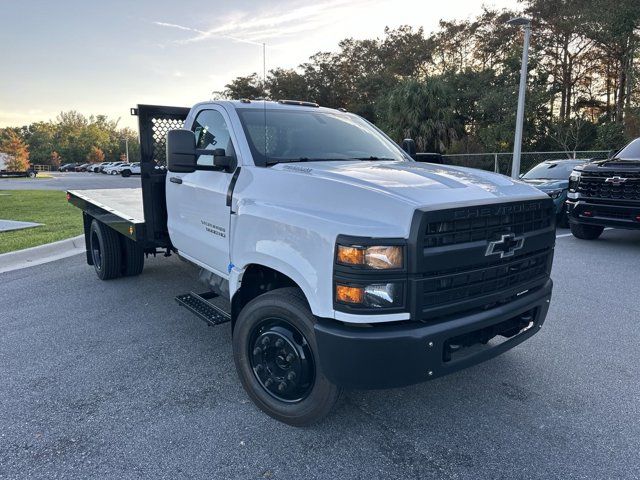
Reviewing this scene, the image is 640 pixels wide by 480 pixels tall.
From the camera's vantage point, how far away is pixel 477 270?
268 centimetres

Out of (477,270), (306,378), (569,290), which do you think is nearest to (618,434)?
(477,270)

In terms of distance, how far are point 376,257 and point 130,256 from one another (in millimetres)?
4715

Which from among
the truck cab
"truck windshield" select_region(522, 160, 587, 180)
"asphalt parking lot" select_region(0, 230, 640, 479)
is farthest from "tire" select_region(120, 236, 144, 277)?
"truck windshield" select_region(522, 160, 587, 180)

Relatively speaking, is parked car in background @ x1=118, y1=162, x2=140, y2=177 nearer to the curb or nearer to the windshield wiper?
the curb

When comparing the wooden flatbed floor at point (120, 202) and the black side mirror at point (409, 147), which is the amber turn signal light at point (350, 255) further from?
the wooden flatbed floor at point (120, 202)

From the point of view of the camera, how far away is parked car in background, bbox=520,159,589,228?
10.5m

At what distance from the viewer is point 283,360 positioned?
2896 mm

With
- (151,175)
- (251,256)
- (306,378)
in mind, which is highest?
(151,175)

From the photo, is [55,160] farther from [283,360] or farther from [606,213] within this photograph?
[283,360]

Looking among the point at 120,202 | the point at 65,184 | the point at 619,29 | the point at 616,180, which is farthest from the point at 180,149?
the point at 65,184

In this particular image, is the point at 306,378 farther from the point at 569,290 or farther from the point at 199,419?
the point at 569,290

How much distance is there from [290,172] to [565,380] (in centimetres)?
249

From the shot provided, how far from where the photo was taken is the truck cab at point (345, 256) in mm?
2432

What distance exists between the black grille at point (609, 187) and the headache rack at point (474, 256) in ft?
19.0
